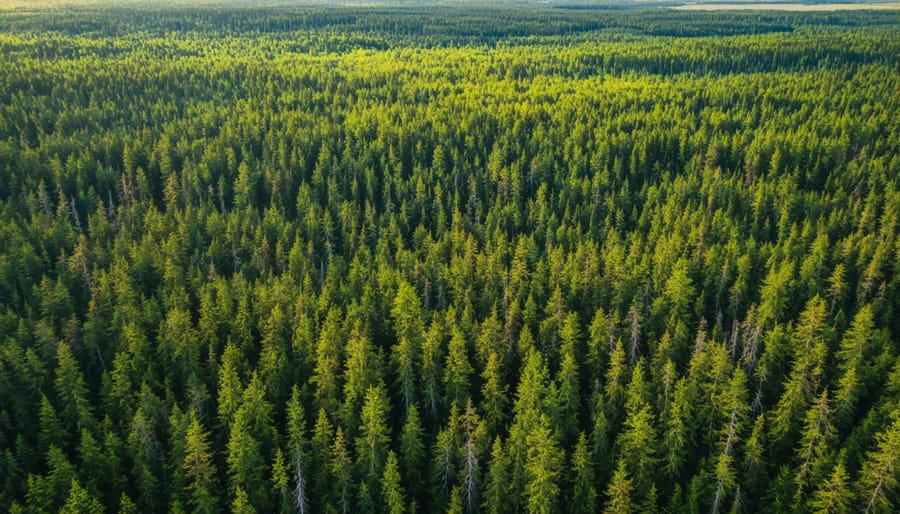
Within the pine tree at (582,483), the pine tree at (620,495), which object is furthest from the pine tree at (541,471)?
the pine tree at (620,495)

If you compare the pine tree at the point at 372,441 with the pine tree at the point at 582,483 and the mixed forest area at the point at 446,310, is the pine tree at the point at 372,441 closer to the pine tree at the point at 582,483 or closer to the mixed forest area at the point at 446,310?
the mixed forest area at the point at 446,310

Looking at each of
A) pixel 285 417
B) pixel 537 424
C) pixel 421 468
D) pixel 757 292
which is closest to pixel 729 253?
pixel 757 292

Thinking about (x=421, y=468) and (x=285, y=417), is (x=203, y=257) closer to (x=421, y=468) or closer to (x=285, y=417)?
(x=285, y=417)

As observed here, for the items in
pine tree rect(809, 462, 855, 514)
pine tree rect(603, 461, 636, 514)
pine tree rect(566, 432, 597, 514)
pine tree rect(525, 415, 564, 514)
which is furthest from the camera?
pine tree rect(566, 432, 597, 514)

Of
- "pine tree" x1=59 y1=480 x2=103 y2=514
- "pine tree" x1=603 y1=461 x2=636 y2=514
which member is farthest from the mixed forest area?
"pine tree" x1=603 y1=461 x2=636 y2=514

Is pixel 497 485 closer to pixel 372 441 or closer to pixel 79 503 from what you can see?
pixel 372 441

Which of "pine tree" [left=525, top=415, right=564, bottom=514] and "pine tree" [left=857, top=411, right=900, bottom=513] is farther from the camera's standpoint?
"pine tree" [left=525, top=415, right=564, bottom=514]

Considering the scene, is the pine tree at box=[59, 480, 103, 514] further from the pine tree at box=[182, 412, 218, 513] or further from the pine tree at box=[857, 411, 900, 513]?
the pine tree at box=[857, 411, 900, 513]

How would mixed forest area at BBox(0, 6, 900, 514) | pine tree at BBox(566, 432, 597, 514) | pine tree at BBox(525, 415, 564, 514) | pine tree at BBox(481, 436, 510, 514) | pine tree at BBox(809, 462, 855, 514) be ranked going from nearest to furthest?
pine tree at BBox(809, 462, 855, 514) → pine tree at BBox(525, 415, 564, 514) → pine tree at BBox(481, 436, 510, 514) → pine tree at BBox(566, 432, 597, 514) → mixed forest area at BBox(0, 6, 900, 514)
